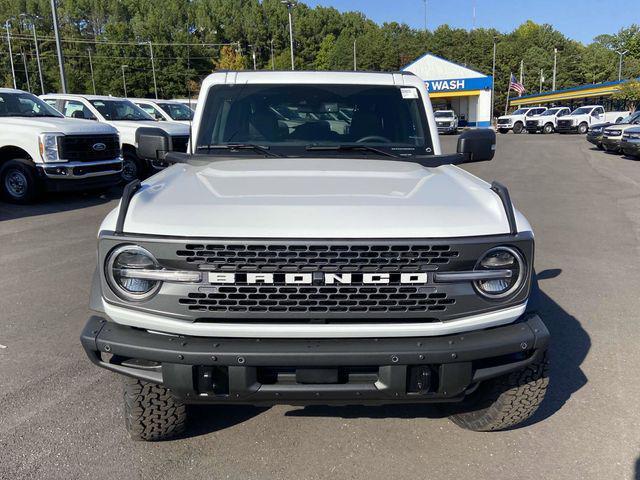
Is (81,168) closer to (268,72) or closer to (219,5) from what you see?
(268,72)

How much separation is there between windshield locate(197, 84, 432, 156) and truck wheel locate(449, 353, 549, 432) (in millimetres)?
1717

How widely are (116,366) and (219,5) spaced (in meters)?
110

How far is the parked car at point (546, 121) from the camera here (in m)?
38.6

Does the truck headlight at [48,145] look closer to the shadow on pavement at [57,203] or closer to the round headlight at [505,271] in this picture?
the shadow on pavement at [57,203]

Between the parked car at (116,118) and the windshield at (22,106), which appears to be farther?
the parked car at (116,118)

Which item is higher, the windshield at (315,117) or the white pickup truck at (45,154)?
the windshield at (315,117)

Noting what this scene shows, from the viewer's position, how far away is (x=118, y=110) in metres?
13.9

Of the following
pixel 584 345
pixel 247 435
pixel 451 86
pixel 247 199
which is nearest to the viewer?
pixel 247 199

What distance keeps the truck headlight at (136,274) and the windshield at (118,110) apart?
1222 centimetres

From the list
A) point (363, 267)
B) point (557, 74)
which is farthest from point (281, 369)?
point (557, 74)

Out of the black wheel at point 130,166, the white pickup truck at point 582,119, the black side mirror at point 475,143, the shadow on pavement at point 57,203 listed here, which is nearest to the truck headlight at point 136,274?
the black side mirror at point 475,143

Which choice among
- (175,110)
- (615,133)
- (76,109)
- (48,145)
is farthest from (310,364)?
(615,133)

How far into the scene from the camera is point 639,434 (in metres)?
3.05

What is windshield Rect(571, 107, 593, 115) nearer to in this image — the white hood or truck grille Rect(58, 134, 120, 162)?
truck grille Rect(58, 134, 120, 162)
